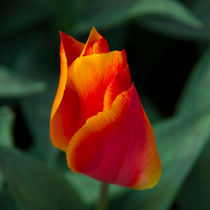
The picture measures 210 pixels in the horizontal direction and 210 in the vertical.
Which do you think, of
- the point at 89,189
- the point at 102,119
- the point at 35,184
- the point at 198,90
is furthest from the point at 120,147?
the point at 198,90

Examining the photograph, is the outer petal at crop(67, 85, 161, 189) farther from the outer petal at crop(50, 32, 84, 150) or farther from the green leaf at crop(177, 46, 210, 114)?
the green leaf at crop(177, 46, 210, 114)

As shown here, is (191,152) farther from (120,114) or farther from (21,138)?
(21,138)

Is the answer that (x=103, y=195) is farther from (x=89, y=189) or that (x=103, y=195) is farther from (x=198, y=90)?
(x=198, y=90)

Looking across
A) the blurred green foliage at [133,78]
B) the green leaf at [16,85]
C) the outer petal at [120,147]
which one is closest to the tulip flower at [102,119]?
the outer petal at [120,147]

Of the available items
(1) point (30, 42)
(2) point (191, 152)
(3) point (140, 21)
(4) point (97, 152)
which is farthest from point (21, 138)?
(4) point (97, 152)

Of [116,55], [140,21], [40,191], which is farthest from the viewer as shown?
[140,21]

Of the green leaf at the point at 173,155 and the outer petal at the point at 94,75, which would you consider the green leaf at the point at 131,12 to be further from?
the outer petal at the point at 94,75
